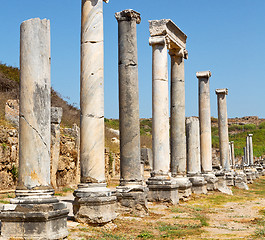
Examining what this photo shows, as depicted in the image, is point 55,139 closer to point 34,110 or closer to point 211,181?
point 211,181

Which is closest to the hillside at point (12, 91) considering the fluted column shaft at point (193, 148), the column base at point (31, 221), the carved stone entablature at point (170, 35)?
the fluted column shaft at point (193, 148)

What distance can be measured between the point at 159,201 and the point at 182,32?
7816mm

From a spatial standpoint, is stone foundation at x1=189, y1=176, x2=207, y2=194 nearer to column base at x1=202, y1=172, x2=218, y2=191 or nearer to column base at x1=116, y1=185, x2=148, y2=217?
column base at x1=202, y1=172, x2=218, y2=191

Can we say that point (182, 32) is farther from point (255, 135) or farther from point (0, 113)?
point (255, 135)

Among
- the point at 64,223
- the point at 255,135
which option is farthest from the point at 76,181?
the point at 255,135

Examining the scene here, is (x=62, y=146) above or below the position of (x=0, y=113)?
below

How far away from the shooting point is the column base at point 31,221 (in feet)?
A: 23.1

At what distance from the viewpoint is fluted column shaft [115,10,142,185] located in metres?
12.0

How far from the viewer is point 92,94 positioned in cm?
995

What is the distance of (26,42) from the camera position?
7.70m

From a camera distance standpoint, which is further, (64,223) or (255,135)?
(255,135)

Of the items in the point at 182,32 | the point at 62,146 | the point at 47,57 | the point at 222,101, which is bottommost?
the point at 62,146

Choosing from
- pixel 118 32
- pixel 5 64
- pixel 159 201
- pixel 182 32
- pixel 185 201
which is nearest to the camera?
pixel 118 32

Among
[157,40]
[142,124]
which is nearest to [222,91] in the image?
[157,40]
